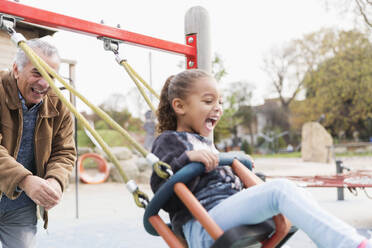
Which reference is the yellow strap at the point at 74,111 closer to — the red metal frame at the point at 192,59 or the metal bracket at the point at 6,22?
the metal bracket at the point at 6,22

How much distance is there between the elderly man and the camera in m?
1.90

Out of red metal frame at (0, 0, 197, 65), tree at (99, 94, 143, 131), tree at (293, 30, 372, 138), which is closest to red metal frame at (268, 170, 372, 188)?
red metal frame at (0, 0, 197, 65)

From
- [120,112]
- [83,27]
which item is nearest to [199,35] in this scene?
[83,27]

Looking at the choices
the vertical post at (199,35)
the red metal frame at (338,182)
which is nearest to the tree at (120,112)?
the red metal frame at (338,182)

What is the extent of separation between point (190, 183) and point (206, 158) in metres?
0.16

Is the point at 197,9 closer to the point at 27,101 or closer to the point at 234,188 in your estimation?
the point at 27,101

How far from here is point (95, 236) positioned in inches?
177

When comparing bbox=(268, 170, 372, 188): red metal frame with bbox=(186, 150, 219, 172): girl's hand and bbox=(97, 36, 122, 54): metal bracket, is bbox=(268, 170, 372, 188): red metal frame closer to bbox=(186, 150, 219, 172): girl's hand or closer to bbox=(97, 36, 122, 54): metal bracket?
bbox=(97, 36, 122, 54): metal bracket

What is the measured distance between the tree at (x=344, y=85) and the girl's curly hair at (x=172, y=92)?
2256 centimetres

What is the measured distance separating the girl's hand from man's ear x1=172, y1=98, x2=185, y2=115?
29 cm

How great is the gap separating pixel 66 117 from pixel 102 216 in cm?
392

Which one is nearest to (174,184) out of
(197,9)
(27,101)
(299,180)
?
(27,101)

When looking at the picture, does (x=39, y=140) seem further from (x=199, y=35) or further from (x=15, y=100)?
(x=199, y=35)

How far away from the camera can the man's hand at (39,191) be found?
1.83 m
